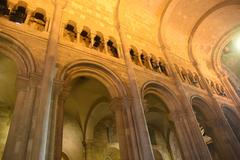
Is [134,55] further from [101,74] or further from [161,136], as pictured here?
[161,136]

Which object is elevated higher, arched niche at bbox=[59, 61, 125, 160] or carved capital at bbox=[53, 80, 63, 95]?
arched niche at bbox=[59, 61, 125, 160]

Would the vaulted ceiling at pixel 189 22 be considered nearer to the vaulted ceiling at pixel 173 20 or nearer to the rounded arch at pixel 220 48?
the vaulted ceiling at pixel 173 20

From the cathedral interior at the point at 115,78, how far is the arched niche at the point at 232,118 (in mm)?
59

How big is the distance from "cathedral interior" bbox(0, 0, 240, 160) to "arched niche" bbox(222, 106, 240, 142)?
59 millimetres

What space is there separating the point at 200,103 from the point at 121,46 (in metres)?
4.73

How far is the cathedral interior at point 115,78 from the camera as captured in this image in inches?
195

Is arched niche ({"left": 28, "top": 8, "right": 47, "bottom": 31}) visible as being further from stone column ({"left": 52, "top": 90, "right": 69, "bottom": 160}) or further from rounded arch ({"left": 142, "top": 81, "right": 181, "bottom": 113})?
rounded arch ({"left": 142, "top": 81, "right": 181, "bottom": 113})

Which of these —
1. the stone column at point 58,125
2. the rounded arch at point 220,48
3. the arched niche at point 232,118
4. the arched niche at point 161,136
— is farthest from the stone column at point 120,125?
the rounded arch at point 220,48

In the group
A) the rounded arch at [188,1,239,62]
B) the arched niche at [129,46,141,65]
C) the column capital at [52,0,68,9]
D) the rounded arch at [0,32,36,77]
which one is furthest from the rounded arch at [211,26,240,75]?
the rounded arch at [0,32,36,77]

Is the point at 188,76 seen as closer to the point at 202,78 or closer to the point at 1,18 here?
the point at 202,78

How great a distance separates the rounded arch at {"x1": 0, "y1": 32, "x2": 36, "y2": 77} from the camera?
17.1 feet

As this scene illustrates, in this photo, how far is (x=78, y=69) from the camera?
20.8 ft

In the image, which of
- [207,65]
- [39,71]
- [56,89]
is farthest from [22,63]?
[207,65]

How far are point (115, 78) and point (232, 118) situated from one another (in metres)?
7.94
